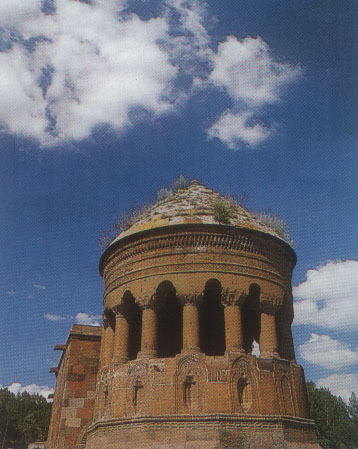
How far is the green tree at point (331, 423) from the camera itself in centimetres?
3531

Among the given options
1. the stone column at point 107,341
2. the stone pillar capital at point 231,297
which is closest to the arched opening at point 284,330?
the stone pillar capital at point 231,297

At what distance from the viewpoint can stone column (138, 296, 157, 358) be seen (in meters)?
11.7

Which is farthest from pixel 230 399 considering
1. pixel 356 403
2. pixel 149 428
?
pixel 356 403

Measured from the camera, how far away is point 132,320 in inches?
557

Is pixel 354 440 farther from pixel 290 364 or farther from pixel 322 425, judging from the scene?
pixel 290 364

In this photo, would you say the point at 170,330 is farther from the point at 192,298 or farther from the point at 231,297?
the point at 231,297

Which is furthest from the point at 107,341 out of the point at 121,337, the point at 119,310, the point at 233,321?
Result: the point at 233,321

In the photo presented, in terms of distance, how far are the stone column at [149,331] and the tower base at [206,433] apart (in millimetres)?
1662

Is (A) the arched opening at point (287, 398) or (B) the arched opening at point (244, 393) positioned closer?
(B) the arched opening at point (244, 393)

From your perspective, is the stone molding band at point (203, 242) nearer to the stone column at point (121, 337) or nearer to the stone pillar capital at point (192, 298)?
the stone pillar capital at point (192, 298)

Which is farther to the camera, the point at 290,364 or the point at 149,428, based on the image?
the point at 290,364

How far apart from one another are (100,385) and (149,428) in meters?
2.55

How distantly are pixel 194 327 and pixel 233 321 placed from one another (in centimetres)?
105

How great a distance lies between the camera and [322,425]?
35.7 meters
